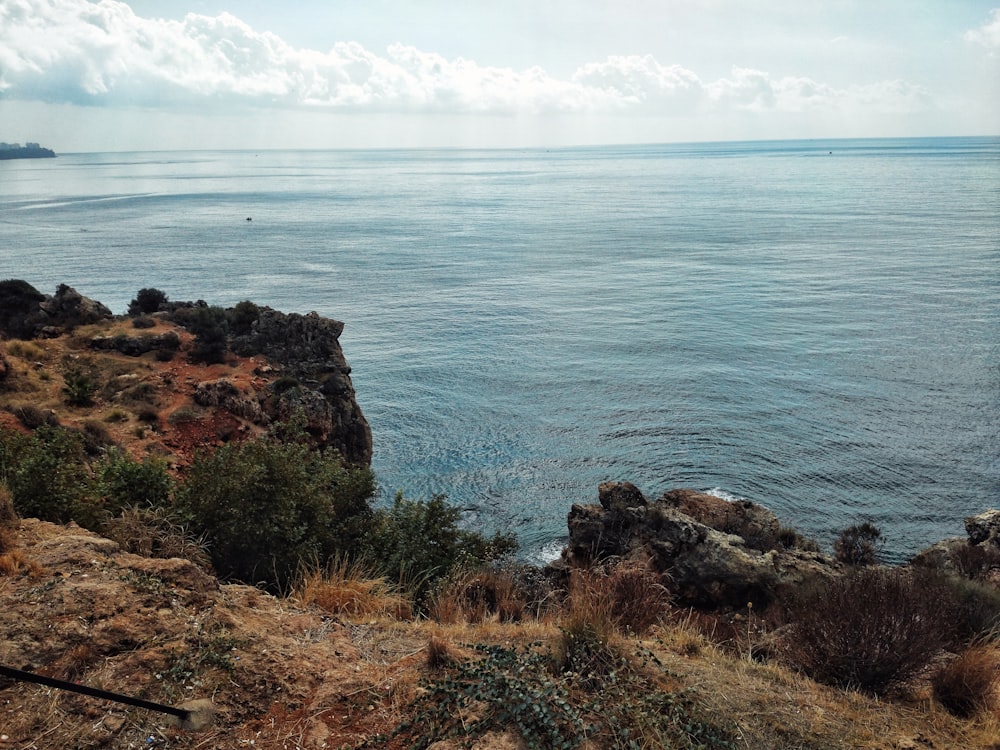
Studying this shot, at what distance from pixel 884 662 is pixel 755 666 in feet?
4.49

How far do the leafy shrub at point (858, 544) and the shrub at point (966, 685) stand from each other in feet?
58.6

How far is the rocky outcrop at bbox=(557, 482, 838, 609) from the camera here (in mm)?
19859

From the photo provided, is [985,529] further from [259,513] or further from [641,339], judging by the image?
[641,339]

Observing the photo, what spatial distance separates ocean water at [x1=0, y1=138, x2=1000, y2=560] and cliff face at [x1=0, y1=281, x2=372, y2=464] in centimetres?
522

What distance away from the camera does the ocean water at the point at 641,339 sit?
3288 cm

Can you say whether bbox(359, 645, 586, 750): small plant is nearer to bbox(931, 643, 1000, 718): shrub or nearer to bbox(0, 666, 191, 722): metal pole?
bbox(0, 666, 191, 722): metal pole

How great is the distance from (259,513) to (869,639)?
9128 mm

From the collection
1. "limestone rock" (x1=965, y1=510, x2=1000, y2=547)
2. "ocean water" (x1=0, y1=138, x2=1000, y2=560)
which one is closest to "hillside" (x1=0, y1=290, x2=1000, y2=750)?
"limestone rock" (x1=965, y1=510, x2=1000, y2=547)

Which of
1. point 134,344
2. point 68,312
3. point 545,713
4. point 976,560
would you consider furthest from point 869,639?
point 68,312

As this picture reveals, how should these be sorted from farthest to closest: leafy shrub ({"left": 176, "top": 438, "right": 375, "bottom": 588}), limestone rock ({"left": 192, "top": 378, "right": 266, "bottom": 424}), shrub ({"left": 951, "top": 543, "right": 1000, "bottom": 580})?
1. limestone rock ({"left": 192, "top": 378, "right": 266, "bottom": 424})
2. shrub ({"left": 951, "top": 543, "right": 1000, "bottom": 580})
3. leafy shrub ({"left": 176, "top": 438, "right": 375, "bottom": 588})

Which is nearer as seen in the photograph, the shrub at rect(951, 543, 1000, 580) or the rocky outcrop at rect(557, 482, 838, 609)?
the shrub at rect(951, 543, 1000, 580)

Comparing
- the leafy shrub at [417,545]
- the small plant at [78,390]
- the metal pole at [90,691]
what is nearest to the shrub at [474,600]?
the leafy shrub at [417,545]

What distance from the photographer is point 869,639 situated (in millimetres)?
7941

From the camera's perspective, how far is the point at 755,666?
26.4 feet
